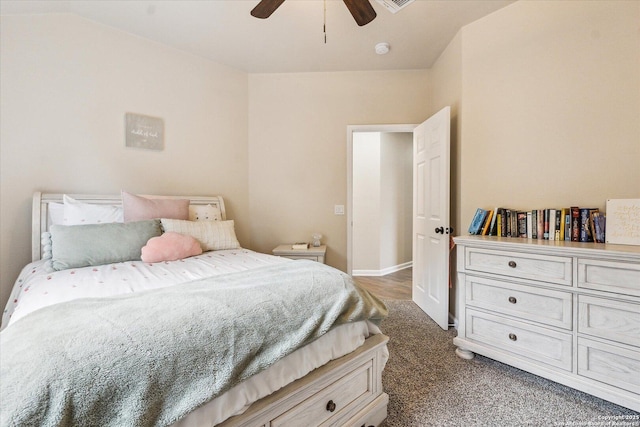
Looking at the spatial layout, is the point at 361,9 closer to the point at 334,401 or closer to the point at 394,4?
the point at 394,4

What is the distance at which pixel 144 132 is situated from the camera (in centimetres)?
271

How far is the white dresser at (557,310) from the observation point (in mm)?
1506

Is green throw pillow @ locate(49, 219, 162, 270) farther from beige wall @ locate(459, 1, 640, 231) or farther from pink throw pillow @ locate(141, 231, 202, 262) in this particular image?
beige wall @ locate(459, 1, 640, 231)

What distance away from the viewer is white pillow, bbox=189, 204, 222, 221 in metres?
2.65

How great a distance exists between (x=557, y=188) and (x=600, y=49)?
95 centimetres

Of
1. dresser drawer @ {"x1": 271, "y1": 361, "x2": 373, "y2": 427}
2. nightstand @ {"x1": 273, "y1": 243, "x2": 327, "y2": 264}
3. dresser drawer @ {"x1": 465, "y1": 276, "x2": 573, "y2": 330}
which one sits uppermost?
nightstand @ {"x1": 273, "y1": 243, "x2": 327, "y2": 264}

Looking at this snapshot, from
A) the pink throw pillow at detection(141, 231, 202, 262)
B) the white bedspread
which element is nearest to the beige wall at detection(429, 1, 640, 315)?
the white bedspread

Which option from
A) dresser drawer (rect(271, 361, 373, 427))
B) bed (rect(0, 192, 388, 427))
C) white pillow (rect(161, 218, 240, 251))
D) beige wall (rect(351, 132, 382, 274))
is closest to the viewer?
bed (rect(0, 192, 388, 427))

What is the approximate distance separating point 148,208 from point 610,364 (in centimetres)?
315

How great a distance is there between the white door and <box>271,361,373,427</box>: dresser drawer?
4.86ft

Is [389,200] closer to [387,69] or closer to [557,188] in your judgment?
[387,69]

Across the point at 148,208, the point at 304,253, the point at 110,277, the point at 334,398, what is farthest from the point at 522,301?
the point at 148,208

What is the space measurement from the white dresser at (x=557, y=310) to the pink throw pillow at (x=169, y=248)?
202cm

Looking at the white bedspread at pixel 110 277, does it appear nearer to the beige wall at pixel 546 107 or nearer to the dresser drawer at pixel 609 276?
the dresser drawer at pixel 609 276
